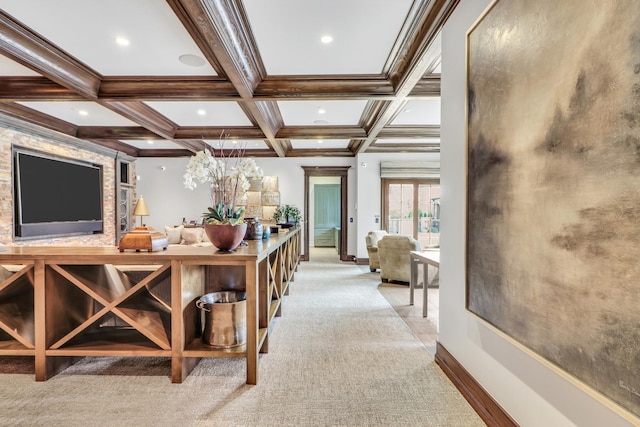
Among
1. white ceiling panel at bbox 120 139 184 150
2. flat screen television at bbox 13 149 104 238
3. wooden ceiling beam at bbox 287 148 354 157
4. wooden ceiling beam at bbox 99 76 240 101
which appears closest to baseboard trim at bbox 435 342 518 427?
wooden ceiling beam at bbox 99 76 240 101

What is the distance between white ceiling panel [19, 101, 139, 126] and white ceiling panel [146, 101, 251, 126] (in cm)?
78

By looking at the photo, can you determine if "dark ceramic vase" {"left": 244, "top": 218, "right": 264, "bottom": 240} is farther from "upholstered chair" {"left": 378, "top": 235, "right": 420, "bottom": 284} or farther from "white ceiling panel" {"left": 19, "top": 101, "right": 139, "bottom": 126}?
"white ceiling panel" {"left": 19, "top": 101, "right": 139, "bottom": 126}

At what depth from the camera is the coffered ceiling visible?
2381mm

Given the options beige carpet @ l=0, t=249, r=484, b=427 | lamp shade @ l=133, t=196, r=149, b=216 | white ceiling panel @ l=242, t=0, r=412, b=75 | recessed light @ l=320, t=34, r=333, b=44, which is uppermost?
white ceiling panel @ l=242, t=0, r=412, b=75

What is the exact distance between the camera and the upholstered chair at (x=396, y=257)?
4.90 m

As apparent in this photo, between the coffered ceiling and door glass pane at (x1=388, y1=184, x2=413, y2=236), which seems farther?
door glass pane at (x1=388, y1=184, x2=413, y2=236)

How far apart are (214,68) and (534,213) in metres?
3.18

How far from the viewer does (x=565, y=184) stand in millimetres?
1119

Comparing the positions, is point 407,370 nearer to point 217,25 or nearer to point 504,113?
point 504,113

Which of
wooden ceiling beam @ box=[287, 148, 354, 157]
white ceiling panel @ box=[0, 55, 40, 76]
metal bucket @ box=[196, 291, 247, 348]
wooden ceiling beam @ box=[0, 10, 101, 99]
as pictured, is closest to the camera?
metal bucket @ box=[196, 291, 247, 348]

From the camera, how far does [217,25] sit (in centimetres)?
233

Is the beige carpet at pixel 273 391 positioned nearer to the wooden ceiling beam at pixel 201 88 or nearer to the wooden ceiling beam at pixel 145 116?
the wooden ceiling beam at pixel 201 88

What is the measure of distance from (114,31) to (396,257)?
14.3ft

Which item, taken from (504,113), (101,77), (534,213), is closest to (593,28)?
(504,113)
